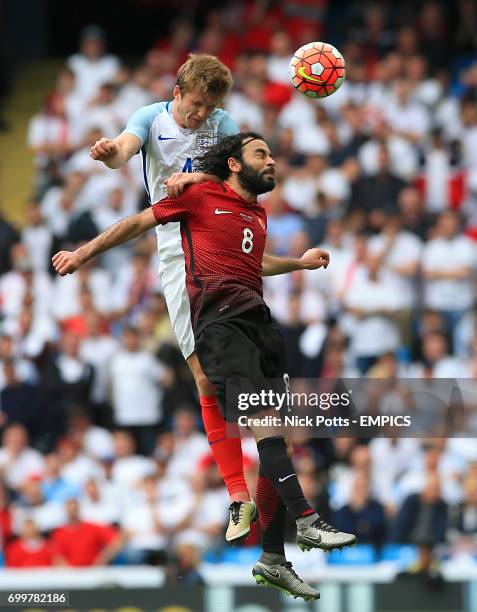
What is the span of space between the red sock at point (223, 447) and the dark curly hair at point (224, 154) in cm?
145

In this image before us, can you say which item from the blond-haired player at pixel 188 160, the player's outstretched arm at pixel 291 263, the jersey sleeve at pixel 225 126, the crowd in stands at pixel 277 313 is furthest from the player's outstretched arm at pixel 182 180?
the crowd in stands at pixel 277 313

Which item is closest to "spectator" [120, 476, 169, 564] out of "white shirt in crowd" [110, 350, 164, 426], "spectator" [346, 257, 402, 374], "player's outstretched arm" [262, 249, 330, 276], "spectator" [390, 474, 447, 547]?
"white shirt in crowd" [110, 350, 164, 426]

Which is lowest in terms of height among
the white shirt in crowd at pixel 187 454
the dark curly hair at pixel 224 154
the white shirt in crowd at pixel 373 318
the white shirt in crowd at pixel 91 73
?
the white shirt in crowd at pixel 187 454

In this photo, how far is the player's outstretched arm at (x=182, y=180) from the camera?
890 cm

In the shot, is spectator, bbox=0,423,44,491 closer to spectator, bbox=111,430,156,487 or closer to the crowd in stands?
the crowd in stands

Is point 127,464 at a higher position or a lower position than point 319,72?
lower

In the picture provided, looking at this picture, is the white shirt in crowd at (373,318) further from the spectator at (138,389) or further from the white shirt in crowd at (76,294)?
the white shirt in crowd at (76,294)

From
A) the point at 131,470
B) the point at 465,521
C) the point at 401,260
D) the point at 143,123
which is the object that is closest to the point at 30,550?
the point at 131,470

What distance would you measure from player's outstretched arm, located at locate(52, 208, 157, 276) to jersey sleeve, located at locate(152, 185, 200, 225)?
0.05m

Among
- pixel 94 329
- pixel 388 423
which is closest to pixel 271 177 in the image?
pixel 388 423

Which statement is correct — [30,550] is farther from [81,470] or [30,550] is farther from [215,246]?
Answer: [215,246]

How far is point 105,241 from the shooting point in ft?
28.9

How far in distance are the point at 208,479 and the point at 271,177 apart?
6.01 metres

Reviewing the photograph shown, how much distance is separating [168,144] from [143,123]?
0.22m
